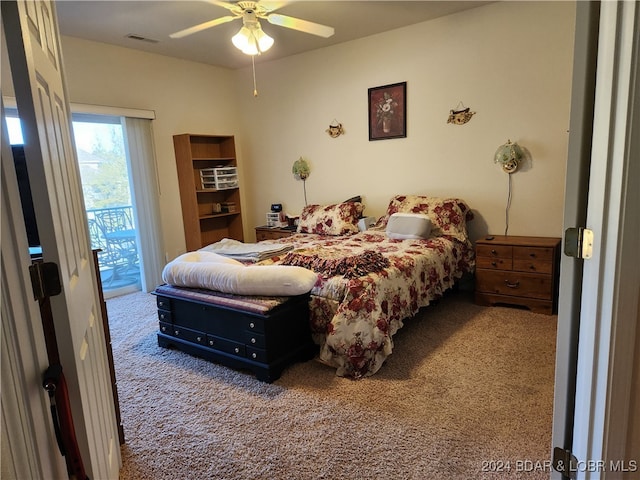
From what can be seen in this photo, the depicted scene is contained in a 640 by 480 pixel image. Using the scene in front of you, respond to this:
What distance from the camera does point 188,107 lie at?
197 inches

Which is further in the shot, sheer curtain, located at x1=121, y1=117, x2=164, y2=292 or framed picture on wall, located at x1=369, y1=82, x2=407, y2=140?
sheer curtain, located at x1=121, y1=117, x2=164, y2=292

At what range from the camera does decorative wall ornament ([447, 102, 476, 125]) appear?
389 centimetres

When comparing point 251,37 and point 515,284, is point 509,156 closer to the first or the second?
point 515,284

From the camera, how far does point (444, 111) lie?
4.01 meters

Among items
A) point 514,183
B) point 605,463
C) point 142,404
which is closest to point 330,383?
point 142,404

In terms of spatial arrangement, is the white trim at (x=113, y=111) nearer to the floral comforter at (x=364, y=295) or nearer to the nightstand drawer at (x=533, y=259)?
the floral comforter at (x=364, y=295)

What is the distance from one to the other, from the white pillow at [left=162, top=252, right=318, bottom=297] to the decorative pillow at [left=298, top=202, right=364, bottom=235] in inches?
66.7

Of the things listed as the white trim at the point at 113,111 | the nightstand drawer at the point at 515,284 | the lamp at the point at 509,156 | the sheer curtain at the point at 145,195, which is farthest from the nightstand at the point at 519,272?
the white trim at the point at 113,111

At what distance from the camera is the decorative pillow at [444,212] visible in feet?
12.5

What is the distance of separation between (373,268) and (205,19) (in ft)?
9.00

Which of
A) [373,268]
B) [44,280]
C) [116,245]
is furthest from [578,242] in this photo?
[116,245]

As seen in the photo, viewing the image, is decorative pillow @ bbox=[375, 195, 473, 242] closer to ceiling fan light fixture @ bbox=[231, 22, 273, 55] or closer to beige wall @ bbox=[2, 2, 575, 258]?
beige wall @ bbox=[2, 2, 575, 258]

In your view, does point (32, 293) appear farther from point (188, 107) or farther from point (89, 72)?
point (188, 107)

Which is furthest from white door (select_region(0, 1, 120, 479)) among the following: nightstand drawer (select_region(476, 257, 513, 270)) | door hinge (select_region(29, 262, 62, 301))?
nightstand drawer (select_region(476, 257, 513, 270))
